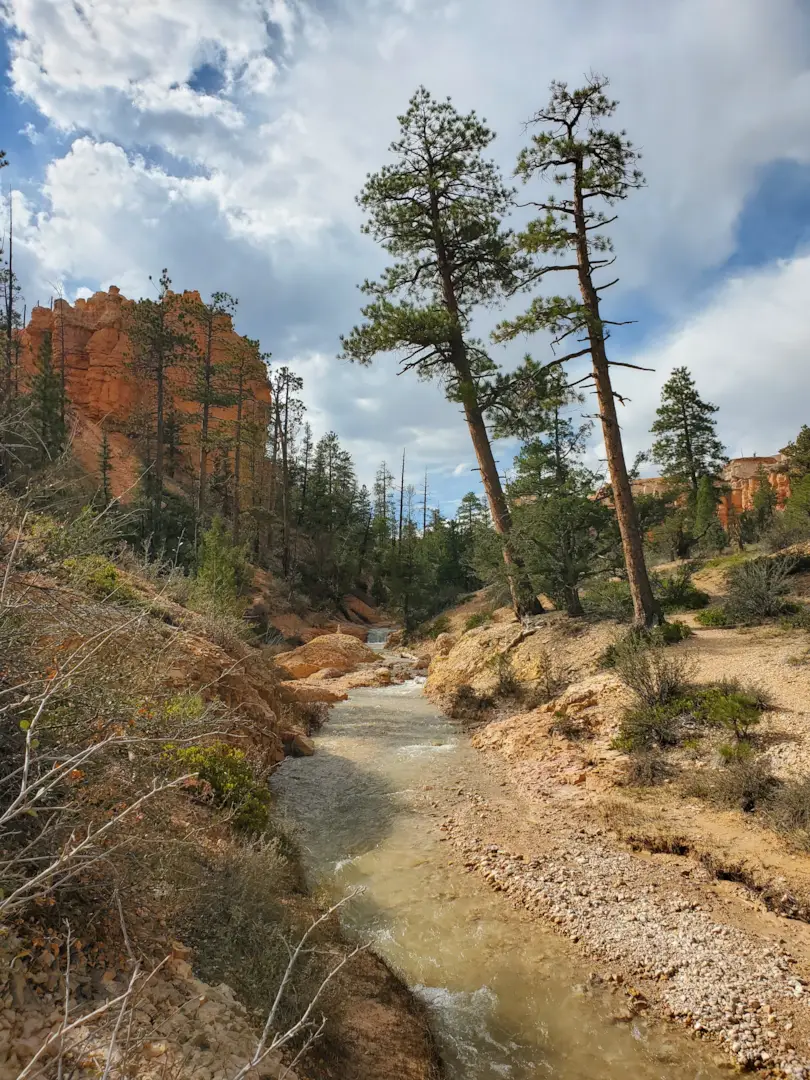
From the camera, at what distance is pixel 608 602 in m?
12.8

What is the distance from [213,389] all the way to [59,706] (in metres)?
25.9

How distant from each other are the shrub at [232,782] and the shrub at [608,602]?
8427 mm

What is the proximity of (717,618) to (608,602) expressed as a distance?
2308 millimetres

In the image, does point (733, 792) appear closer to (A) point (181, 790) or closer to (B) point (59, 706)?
(A) point (181, 790)

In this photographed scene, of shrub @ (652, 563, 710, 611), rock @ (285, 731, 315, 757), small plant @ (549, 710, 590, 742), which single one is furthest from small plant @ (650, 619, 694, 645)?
rock @ (285, 731, 315, 757)

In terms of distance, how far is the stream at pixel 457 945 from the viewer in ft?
11.4

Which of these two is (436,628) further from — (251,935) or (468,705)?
(251,935)

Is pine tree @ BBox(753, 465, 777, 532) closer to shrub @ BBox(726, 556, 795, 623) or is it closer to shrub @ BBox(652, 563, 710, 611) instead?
shrub @ BBox(652, 563, 710, 611)

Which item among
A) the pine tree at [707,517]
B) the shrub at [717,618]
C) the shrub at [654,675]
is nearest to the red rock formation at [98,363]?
the pine tree at [707,517]

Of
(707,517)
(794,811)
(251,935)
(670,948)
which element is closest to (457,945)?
(670,948)

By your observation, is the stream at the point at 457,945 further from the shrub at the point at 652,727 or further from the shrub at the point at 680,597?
the shrub at the point at 680,597

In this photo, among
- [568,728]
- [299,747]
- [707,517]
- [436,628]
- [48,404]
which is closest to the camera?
[568,728]

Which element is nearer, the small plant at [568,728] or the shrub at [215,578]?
the small plant at [568,728]

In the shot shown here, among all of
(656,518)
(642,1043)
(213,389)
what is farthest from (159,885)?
(213,389)
